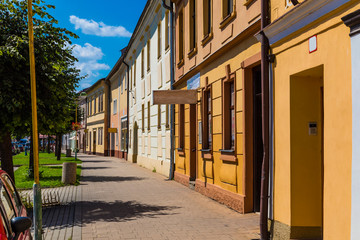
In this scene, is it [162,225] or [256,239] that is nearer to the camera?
[256,239]

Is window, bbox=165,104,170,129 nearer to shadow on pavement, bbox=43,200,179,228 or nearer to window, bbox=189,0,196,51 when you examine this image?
window, bbox=189,0,196,51

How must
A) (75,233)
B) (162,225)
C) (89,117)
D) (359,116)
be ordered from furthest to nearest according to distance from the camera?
(89,117) < (162,225) < (75,233) < (359,116)

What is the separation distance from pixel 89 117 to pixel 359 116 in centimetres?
5638

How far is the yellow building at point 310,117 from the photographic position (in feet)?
18.3

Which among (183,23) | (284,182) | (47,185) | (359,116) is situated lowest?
(47,185)

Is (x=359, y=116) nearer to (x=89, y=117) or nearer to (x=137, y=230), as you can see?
(x=137, y=230)

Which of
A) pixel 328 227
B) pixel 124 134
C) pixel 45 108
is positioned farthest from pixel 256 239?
pixel 124 134

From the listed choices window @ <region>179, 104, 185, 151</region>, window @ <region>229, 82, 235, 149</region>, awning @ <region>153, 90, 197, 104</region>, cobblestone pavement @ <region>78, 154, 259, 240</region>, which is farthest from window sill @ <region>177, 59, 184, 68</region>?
window @ <region>229, 82, 235, 149</region>

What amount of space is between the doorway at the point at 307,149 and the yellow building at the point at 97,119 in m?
41.5

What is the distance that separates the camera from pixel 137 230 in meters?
8.23

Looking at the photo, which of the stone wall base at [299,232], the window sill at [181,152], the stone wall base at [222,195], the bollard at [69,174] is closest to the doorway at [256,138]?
the stone wall base at [222,195]

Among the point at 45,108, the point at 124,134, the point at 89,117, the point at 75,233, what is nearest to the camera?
the point at 75,233

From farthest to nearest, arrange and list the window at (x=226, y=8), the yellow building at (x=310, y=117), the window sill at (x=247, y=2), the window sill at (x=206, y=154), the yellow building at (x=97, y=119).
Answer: the yellow building at (x=97, y=119) < the window sill at (x=206, y=154) < the window at (x=226, y=8) < the window sill at (x=247, y=2) < the yellow building at (x=310, y=117)

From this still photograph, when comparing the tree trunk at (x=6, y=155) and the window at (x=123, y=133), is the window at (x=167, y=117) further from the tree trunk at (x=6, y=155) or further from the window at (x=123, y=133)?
the window at (x=123, y=133)
